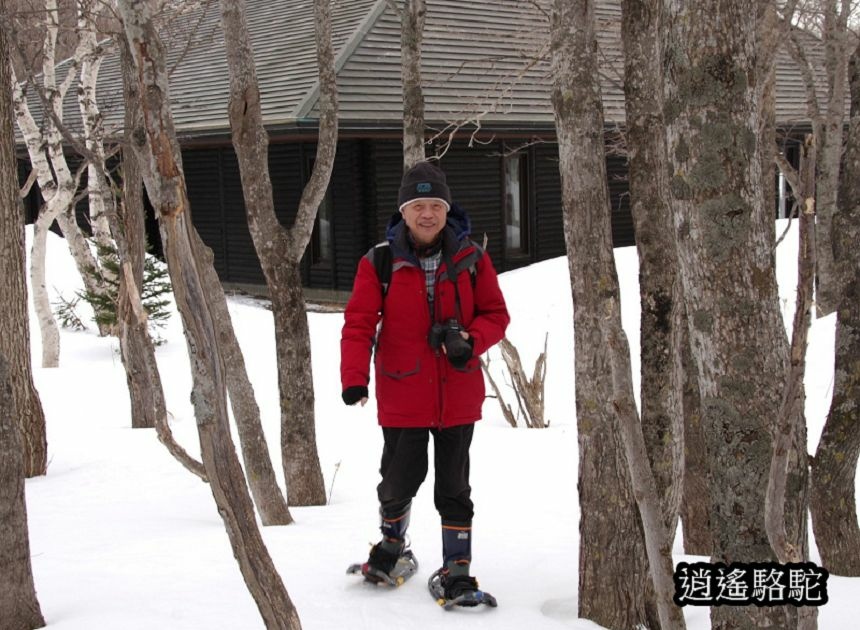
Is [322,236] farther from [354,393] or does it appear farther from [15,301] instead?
[354,393]

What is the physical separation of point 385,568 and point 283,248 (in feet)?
7.20

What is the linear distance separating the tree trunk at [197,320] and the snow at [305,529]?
83 cm

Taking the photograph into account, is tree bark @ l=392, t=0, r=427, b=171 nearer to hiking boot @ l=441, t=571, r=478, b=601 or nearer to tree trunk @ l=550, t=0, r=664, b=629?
tree trunk @ l=550, t=0, r=664, b=629

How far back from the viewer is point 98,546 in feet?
15.0

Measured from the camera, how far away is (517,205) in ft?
57.4

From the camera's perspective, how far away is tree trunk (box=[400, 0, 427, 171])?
5.84 metres

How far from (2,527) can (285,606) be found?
4.27ft

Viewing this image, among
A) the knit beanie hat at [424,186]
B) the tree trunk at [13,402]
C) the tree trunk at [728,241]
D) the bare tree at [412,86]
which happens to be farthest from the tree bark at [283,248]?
the tree trunk at [728,241]

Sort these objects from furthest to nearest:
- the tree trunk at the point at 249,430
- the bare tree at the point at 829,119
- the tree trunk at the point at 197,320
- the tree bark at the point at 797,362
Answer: the bare tree at the point at 829,119
the tree trunk at the point at 249,430
the tree trunk at the point at 197,320
the tree bark at the point at 797,362

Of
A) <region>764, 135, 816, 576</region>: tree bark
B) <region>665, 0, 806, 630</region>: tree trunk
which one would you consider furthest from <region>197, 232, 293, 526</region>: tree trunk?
<region>764, 135, 816, 576</region>: tree bark

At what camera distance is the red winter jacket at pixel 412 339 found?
3744 mm

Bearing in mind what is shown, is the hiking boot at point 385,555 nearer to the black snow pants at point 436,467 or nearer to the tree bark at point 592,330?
the black snow pants at point 436,467

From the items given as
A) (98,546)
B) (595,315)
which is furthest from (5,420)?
(595,315)

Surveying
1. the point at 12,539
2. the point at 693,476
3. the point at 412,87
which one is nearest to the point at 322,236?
the point at 412,87
